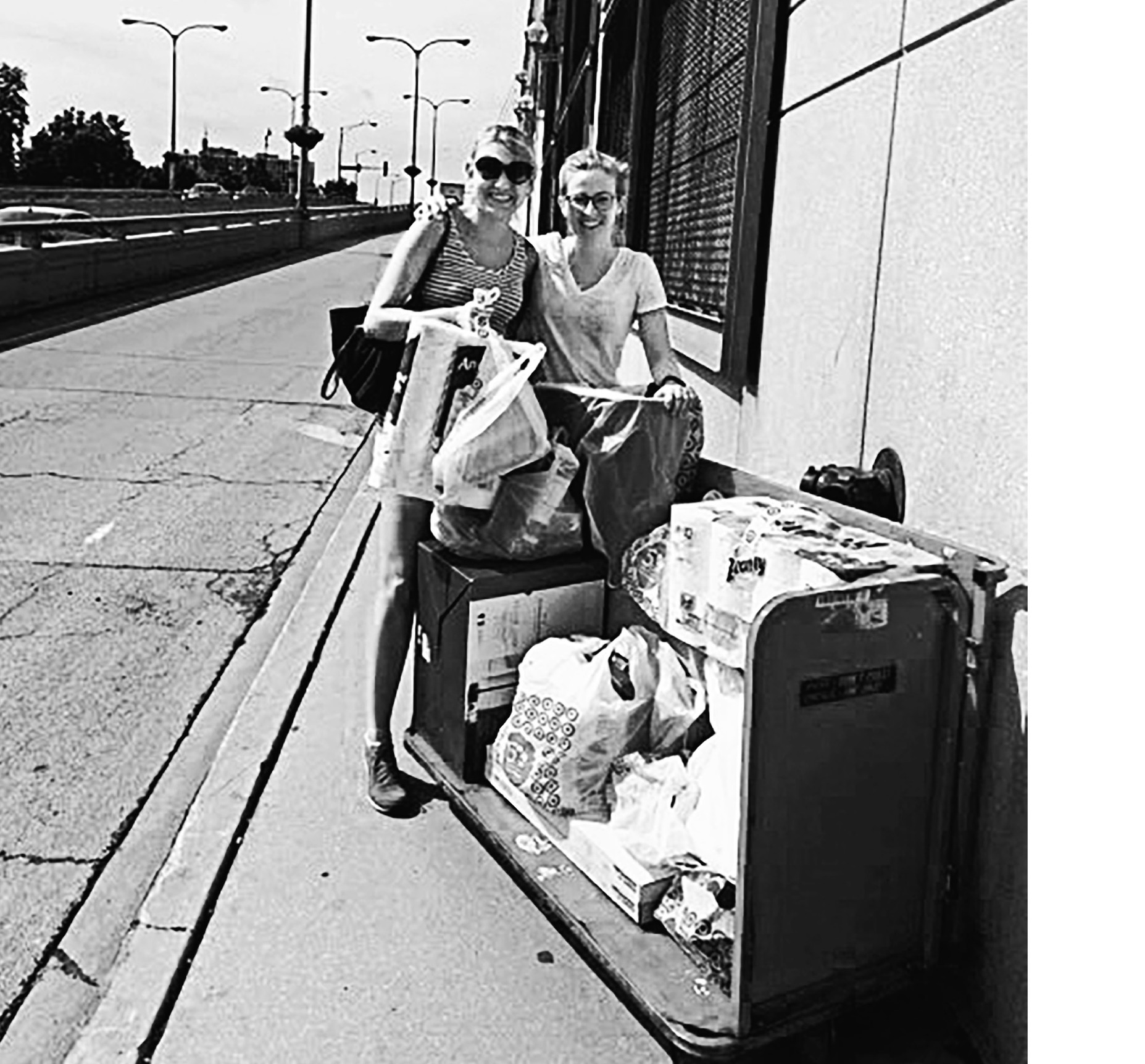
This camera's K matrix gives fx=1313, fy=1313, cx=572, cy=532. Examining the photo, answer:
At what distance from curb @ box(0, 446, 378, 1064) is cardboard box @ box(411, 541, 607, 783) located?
2.31 ft

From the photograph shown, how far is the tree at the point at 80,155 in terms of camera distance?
92188mm

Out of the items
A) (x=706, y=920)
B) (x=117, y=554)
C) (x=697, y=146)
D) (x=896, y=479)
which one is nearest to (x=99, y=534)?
(x=117, y=554)

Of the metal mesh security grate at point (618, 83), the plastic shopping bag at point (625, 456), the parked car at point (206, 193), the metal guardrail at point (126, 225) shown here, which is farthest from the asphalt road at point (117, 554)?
the parked car at point (206, 193)

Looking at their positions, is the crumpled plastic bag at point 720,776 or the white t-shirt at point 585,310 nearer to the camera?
the crumpled plastic bag at point 720,776

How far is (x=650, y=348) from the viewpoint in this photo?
3.90 metres

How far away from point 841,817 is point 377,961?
1146mm

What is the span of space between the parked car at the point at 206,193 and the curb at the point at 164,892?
58.7 meters

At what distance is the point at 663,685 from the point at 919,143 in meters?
1.53

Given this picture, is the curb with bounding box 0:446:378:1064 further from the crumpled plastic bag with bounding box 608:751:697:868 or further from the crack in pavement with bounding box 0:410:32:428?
the crack in pavement with bounding box 0:410:32:428

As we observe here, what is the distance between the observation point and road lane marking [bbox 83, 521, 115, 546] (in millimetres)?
6926

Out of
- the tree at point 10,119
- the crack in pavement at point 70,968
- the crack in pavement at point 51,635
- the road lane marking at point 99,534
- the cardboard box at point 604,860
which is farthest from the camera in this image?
the tree at point 10,119

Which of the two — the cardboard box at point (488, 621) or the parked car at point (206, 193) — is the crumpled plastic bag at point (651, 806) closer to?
the cardboard box at point (488, 621)

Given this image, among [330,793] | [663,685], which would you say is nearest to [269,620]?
[330,793]
